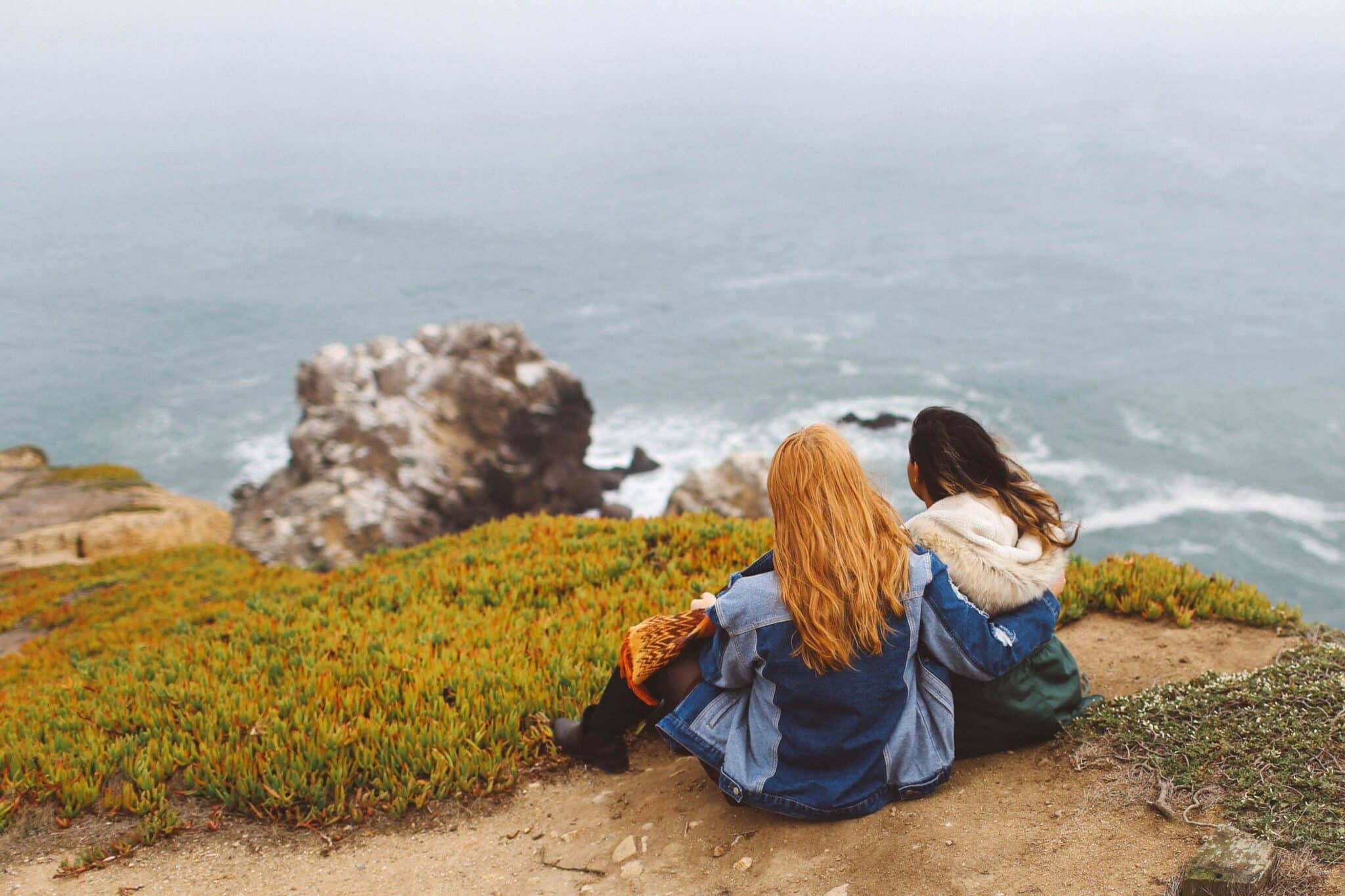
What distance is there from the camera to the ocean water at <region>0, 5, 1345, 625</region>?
194 feet

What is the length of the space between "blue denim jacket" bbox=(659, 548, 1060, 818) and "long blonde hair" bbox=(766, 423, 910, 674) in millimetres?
136

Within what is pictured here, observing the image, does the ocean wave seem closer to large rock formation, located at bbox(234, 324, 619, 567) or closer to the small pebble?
large rock formation, located at bbox(234, 324, 619, 567)

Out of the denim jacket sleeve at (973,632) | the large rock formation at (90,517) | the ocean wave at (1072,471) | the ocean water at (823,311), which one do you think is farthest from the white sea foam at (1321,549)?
the denim jacket sleeve at (973,632)

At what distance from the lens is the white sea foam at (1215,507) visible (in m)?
51.8

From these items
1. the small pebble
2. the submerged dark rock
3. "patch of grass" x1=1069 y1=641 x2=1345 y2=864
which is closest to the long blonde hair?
the small pebble

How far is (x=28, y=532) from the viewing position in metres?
25.8

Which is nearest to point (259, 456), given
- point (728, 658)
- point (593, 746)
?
point (593, 746)

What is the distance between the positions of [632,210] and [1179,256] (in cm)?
7509

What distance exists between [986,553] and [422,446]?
3705cm

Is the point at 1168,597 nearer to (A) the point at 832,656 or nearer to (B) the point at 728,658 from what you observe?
(A) the point at 832,656

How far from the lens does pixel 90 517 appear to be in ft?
90.0

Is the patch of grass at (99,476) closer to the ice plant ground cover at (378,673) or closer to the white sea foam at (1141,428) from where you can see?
the ice plant ground cover at (378,673)

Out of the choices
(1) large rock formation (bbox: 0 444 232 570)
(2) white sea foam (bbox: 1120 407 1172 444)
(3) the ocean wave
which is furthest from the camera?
(2) white sea foam (bbox: 1120 407 1172 444)

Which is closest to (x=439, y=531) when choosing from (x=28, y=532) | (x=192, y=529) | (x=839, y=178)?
(x=192, y=529)
